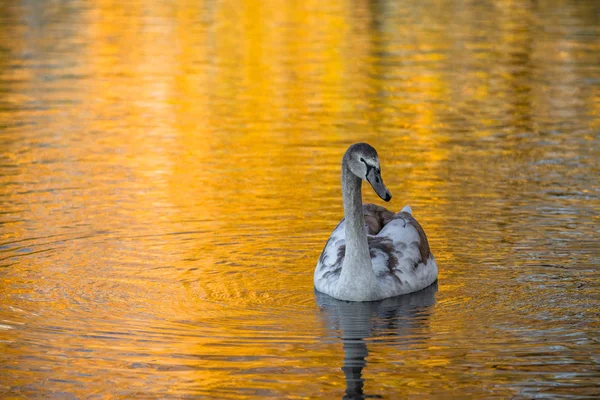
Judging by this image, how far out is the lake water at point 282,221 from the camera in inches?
410

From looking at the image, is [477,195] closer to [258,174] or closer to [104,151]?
[258,174]

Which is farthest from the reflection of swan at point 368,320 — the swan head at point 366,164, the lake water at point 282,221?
the swan head at point 366,164

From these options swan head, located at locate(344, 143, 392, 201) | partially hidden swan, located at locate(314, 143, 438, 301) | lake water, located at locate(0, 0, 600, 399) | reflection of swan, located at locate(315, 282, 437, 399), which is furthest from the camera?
partially hidden swan, located at locate(314, 143, 438, 301)

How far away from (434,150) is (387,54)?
16.0 metres

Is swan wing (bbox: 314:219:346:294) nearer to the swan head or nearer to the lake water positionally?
the lake water

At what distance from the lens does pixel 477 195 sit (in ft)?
56.6

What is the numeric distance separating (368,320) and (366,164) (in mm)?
1476

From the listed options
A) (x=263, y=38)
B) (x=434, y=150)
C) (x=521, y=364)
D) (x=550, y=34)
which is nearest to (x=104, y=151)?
(x=434, y=150)

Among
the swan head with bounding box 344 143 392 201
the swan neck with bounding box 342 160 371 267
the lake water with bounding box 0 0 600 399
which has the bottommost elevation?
the lake water with bounding box 0 0 600 399

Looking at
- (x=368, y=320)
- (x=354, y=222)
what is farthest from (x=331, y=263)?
(x=368, y=320)

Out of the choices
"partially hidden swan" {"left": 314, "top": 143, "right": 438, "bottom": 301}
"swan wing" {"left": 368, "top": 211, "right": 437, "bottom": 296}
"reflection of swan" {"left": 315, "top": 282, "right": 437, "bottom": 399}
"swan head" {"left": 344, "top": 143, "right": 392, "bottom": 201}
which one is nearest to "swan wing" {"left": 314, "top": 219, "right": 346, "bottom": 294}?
"partially hidden swan" {"left": 314, "top": 143, "right": 438, "bottom": 301}

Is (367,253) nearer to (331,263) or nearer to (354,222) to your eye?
(354,222)

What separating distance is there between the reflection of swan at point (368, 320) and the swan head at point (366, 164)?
3.97ft

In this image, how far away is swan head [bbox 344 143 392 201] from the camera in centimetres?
1202
